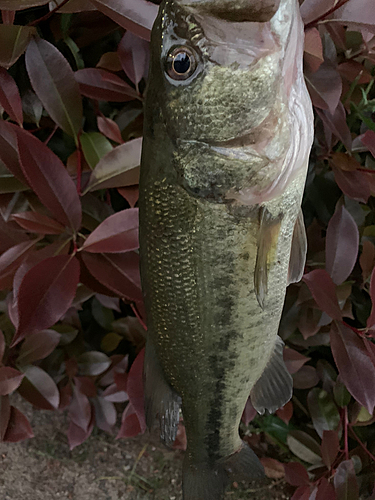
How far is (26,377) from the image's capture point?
3.51 feet

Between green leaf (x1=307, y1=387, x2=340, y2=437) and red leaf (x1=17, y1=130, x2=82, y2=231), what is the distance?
2.69 ft

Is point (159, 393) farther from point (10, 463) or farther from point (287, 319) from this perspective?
point (10, 463)

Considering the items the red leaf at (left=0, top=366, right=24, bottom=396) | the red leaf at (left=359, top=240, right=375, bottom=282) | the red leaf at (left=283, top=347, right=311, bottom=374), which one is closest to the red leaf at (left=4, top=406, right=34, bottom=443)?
the red leaf at (left=0, top=366, right=24, bottom=396)

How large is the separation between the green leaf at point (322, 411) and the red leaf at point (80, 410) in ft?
2.13

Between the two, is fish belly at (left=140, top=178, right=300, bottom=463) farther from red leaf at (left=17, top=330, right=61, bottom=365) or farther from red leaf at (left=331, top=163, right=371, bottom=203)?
red leaf at (left=17, top=330, right=61, bottom=365)

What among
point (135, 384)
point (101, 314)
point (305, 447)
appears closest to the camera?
point (135, 384)

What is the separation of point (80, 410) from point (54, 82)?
91cm

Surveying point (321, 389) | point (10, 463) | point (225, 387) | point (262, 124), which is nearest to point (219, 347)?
point (225, 387)

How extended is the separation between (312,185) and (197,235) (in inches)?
25.1

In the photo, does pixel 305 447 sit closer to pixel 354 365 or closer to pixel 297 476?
pixel 297 476

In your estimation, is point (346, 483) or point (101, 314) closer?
point (346, 483)

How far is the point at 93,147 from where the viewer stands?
0.85 meters

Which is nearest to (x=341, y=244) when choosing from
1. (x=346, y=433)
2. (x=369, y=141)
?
(x=369, y=141)

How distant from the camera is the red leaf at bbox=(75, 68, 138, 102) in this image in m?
0.80
